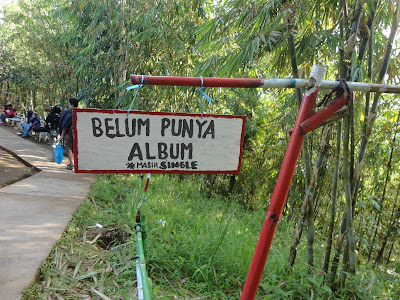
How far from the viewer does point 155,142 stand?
1383mm

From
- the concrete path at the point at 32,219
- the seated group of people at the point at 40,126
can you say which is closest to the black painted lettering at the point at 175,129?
the concrete path at the point at 32,219

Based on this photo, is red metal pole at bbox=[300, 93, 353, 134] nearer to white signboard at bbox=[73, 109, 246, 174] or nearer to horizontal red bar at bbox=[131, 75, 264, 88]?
horizontal red bar at bbox=[131, 75, 264, 88]

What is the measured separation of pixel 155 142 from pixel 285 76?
2119 millimetres

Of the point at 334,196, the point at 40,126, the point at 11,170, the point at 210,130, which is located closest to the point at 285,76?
the point at 334,196

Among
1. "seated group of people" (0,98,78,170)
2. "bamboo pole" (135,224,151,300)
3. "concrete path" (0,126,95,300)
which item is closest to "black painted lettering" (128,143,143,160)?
"bamboo pole" (135,224,151,300)

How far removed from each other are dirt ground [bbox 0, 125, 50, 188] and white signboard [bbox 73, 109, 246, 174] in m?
3.62

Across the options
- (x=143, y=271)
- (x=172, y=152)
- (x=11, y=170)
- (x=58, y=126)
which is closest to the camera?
(x=172, y=152)

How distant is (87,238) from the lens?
2.87 meters

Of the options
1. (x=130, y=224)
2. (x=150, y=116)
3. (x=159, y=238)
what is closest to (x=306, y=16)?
(x=150, y=116)

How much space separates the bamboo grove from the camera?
2045 millimetres

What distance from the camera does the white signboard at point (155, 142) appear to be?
1.31 m

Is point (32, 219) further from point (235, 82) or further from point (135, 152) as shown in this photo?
point (235, 82)

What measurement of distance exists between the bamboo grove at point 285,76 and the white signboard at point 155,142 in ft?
1.69

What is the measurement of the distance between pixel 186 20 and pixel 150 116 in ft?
13.8
